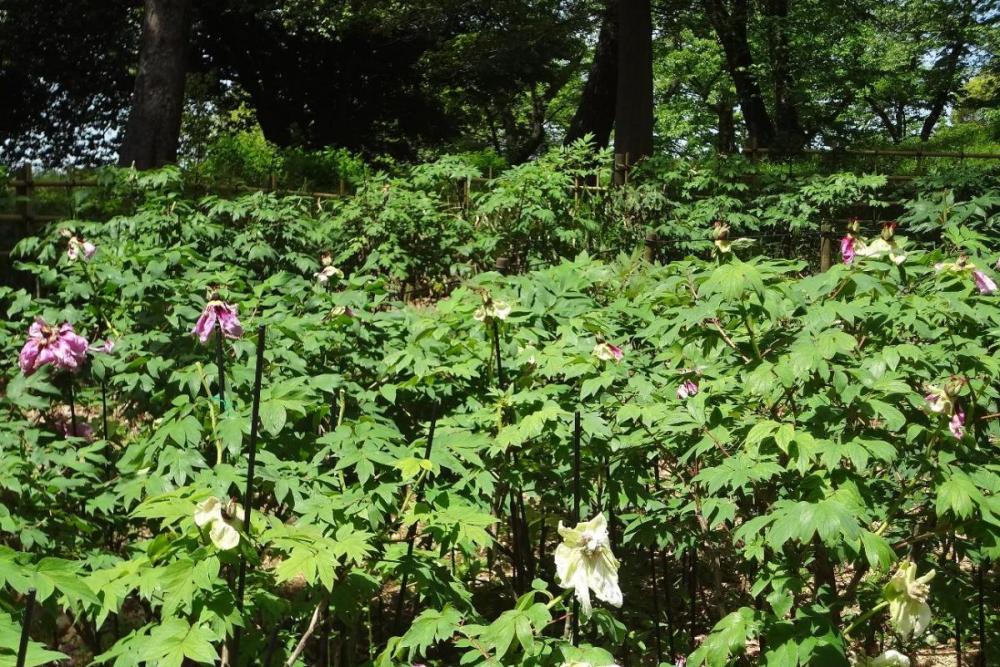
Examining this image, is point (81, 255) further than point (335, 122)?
No

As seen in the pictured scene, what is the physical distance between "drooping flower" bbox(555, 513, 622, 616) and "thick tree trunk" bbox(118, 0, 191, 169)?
9.41 m

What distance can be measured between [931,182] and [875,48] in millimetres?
19397

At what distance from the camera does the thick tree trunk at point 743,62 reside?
16141 mm

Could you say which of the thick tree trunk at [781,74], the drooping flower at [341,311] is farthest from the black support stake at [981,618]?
the thick tree trunk at [781,74]

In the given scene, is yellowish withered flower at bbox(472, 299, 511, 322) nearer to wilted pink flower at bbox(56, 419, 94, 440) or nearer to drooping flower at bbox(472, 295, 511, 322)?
drooping flower at bbox(472, 295, 511, 322)

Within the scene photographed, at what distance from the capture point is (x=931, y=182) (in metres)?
9.45

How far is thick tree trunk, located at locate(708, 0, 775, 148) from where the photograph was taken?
16141mm

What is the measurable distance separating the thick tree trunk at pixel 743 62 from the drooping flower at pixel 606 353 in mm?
14427

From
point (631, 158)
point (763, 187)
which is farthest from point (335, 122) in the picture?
point (763, 187)

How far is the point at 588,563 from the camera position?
1.58 meters

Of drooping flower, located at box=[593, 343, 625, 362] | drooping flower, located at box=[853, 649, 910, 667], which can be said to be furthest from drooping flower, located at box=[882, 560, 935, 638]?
drooping flower, located at box=[593, 343, 625, 362]

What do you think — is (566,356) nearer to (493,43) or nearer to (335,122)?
(493,43)

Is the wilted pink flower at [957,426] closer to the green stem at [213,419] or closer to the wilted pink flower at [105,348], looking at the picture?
the green stem at [213,419]

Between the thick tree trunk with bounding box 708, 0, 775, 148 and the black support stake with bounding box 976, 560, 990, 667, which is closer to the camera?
the black support stake with bounding box 976, 560, 990, 667
